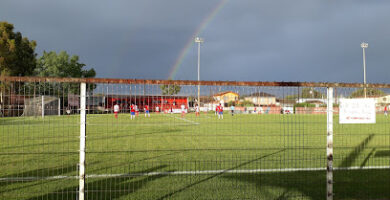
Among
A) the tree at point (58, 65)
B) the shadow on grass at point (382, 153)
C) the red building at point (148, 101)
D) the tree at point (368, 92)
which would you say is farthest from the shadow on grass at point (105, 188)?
the tree at point (58, 65)

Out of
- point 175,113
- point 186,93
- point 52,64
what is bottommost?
point 175,113

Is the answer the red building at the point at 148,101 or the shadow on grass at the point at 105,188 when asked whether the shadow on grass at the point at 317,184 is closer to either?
the shadow on grass at the point at 105,188

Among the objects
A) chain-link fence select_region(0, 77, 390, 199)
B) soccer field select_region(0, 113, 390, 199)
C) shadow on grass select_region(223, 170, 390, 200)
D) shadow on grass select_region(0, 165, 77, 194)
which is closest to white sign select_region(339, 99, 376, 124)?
chain-link fence select_region(0, 77, 390, 199)

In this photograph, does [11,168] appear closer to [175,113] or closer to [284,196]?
[175,113]

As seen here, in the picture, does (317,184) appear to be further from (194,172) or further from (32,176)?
(32,176)

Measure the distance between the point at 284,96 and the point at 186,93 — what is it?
163cm

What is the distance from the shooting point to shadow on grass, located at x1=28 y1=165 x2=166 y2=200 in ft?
17.0

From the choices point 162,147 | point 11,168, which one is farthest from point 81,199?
point 162,147

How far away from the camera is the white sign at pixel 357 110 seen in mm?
4633

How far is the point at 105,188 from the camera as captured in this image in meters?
5.67

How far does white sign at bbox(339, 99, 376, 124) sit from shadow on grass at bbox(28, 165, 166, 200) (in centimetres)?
405

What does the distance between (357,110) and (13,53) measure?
44903mm

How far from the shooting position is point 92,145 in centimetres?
1202

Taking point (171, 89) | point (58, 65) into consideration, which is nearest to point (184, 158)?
point (171, 89)
